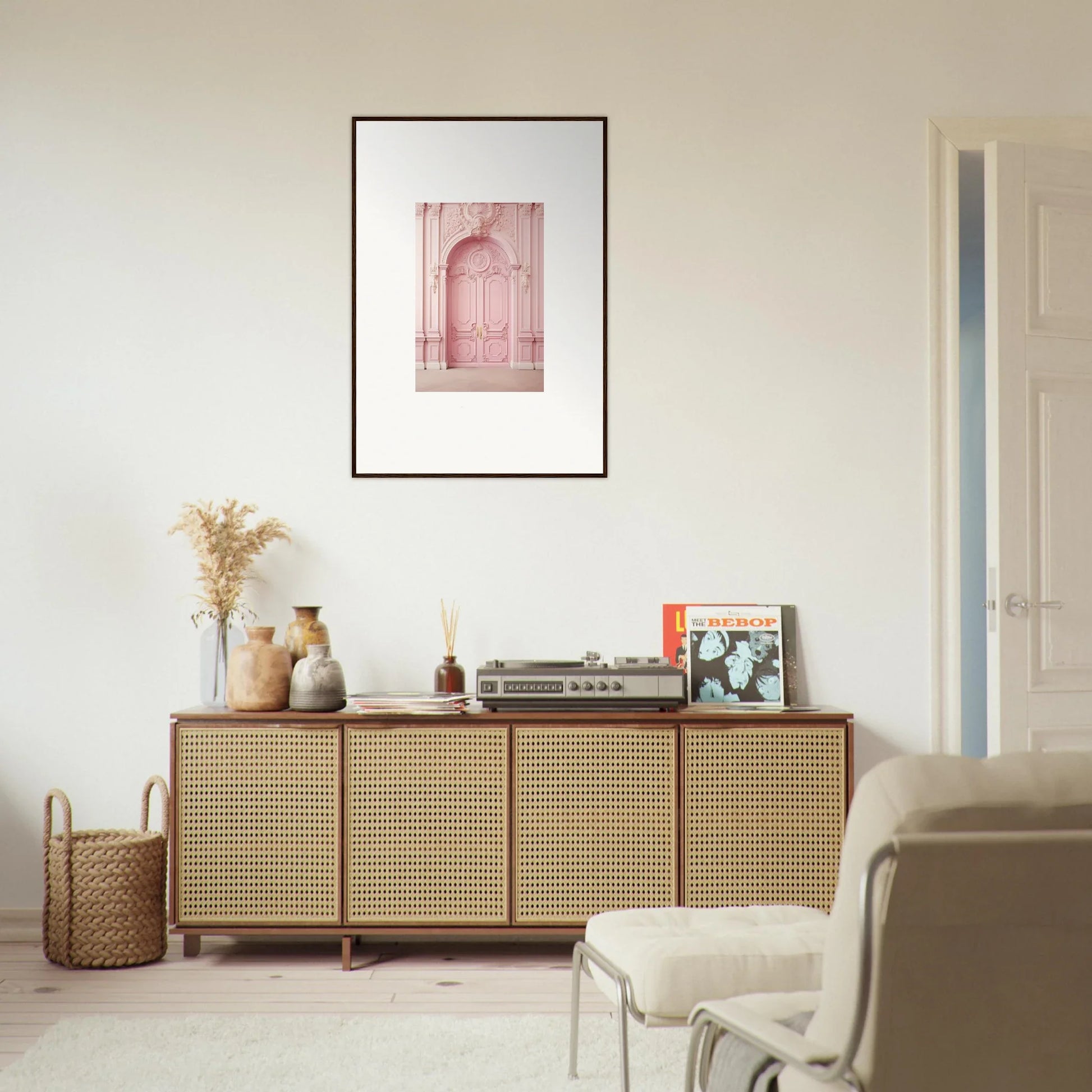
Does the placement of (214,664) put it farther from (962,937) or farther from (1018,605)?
(962,937)

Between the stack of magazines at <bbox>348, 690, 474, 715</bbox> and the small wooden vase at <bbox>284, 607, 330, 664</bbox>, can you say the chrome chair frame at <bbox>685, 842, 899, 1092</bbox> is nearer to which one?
the stack of magazines at <bbox>348, 690, 474, 715</bbox>

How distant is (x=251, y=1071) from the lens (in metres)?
2.55

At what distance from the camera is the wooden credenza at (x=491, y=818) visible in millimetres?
3332

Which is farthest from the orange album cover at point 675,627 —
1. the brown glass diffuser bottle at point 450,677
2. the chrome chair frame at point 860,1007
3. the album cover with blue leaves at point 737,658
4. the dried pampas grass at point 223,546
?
the chrome chair frame at point 860,1007

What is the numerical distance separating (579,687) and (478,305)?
1358 millimetres

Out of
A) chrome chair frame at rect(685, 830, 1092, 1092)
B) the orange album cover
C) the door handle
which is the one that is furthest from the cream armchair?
the orange album cover

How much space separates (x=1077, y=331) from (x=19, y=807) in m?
3.77

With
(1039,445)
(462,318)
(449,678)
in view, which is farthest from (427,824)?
(1039,445)

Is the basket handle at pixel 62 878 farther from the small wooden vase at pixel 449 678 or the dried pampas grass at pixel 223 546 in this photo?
the small wooden vase at pixel 449 678

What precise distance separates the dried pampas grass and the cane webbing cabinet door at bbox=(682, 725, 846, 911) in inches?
58.6

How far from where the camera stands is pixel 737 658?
12.0 feet

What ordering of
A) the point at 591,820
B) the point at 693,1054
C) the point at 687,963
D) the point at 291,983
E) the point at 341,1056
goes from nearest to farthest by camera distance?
1. the point at 693,1054
2. the point at 687,963
3. the point at 341,1056
4. the point at 291,983
5. the point at 591,820

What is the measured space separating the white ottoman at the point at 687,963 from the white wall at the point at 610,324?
1.50 m

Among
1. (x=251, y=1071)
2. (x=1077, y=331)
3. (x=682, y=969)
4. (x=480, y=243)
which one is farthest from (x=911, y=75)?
(x=251, y=1071)
